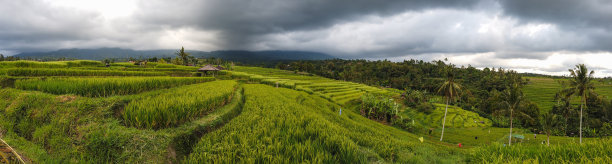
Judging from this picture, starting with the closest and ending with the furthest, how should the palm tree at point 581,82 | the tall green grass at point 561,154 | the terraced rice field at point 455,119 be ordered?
1. the tall green grass at point 561,154
2. the palm tree at point 581,82
3. the terraced rice field at point 455,119

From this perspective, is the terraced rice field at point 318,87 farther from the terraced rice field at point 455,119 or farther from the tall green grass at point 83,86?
the tall green grass at point 83,86

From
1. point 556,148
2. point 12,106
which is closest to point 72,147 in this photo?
point 12,106

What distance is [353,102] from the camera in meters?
37.5

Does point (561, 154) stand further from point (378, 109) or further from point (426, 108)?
point (426, 108)

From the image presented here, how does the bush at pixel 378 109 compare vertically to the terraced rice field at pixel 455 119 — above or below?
above

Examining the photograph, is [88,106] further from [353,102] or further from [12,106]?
[353,102]

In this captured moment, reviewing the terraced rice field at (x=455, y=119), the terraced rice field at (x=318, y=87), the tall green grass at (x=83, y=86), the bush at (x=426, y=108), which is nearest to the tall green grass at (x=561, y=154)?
the tall green grass at (x=83, y=86)

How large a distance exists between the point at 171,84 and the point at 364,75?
3826 inches

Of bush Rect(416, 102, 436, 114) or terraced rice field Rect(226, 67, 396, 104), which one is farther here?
bush Rect(416, 102, 436, 114)

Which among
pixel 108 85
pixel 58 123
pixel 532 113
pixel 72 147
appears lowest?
pixel 532 113

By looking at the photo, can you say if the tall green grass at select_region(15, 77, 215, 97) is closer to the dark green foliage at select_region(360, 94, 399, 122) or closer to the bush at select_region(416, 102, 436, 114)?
the dark green foliage at select_region(360, 94, 399, 122)

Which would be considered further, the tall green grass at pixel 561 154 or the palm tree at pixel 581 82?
the palm tree at pixel 581 82

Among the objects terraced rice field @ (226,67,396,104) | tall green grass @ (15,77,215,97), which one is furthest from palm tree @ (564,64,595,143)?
tall green grass @ (15,77,215,97)

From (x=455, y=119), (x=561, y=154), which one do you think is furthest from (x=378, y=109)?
(x=561, y=154)
